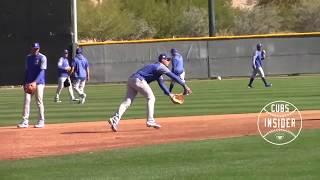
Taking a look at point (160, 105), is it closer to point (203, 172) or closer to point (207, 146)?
point (207, 146)

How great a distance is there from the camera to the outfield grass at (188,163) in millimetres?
9703

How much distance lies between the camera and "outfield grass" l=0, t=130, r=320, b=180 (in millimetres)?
9703

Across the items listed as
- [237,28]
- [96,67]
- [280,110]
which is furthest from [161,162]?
[237,28]

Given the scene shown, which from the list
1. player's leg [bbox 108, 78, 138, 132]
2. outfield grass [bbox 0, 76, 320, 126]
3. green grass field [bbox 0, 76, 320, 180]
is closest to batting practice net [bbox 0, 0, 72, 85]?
outfield grass [bbox 0, 76, 320, 126]

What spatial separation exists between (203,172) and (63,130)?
22.0 ft

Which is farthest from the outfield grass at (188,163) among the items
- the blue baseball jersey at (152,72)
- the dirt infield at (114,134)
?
the blue baseball jersey at (152,72)

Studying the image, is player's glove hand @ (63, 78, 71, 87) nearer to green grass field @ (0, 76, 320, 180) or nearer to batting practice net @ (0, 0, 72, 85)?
green grass field @ (0, 76, 320, 180)

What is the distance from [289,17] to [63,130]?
66320 millimetres

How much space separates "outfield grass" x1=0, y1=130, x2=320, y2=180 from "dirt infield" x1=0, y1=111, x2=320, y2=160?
38.0 inches

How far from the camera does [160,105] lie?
2308 centimetres

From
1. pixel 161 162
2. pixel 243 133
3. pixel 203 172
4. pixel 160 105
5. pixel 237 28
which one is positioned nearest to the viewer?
pixel 203 172

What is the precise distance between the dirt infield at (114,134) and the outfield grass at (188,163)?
965 millimetres

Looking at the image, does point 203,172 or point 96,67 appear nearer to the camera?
point 203,172

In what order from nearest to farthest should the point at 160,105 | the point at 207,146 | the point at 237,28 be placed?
the point at 207,146 → the point at 160,105 → the point at 237,28
